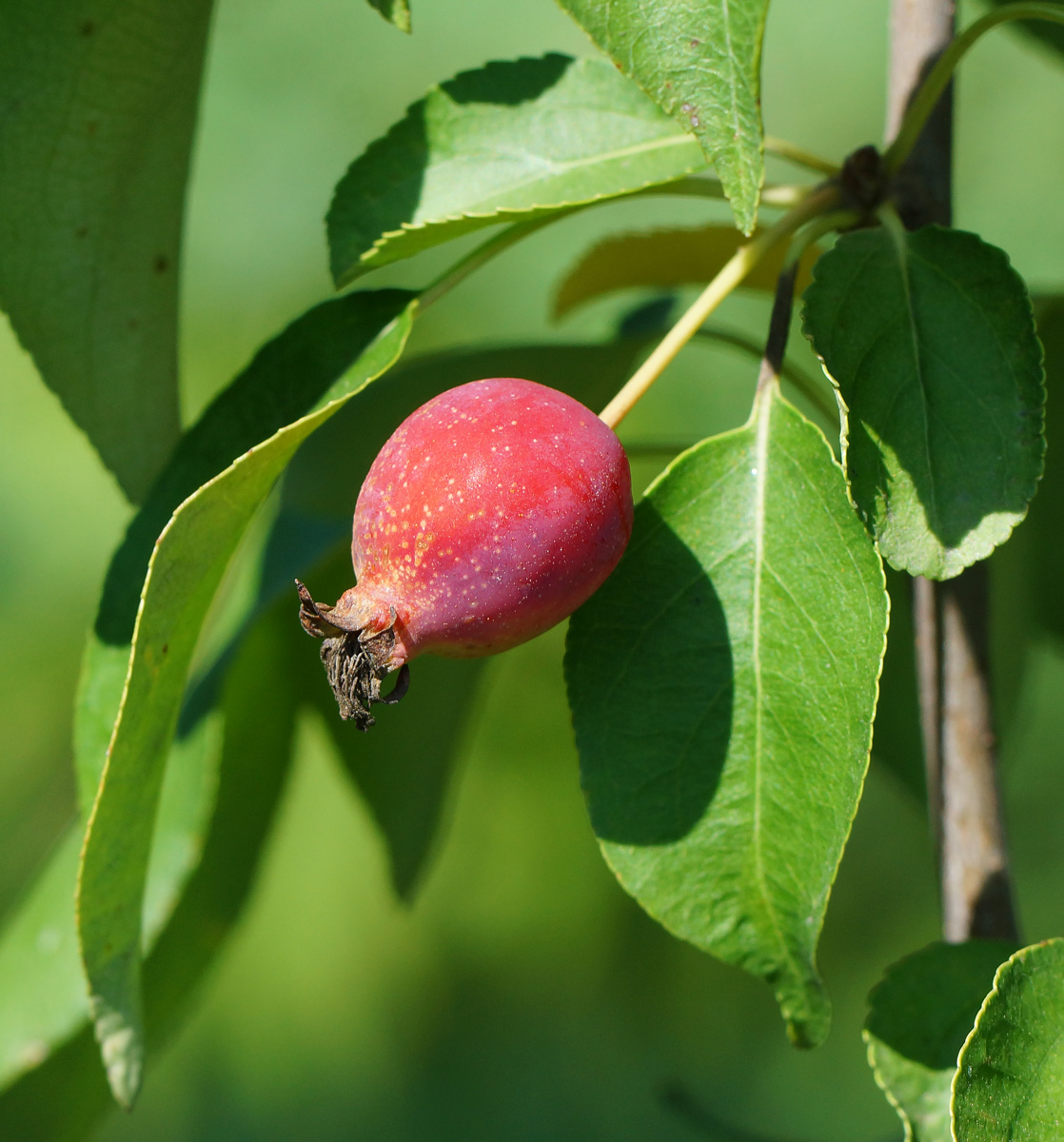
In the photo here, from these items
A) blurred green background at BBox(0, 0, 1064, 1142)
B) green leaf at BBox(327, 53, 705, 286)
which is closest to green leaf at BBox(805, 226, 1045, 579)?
green leaf at BBox(327, 53, 705, 286)

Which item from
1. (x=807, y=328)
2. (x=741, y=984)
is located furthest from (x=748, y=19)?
(x=741, y=984)

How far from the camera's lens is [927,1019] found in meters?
0.59

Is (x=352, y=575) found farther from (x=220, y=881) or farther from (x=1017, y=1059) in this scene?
(x=1017, y=1059)

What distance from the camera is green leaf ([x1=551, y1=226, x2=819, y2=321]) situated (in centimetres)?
83

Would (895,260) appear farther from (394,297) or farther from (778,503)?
(394,297)

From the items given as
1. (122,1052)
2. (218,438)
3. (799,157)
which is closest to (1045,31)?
(799,157)

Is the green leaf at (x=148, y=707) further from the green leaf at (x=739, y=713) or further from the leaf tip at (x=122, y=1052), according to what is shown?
the green leaf at (x=739, y=713)

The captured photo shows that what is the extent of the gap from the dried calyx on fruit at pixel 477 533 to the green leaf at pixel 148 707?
5 cm

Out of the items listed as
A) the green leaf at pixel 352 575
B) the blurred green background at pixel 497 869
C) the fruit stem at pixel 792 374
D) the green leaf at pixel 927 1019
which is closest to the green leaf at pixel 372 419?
the green leaf at pixel 352 575

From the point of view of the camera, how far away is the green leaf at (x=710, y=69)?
0.42 metres

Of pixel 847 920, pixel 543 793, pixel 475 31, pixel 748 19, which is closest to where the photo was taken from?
pixel 748 19

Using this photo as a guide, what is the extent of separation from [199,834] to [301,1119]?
1323 mm

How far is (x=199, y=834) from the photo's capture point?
771 millimetres

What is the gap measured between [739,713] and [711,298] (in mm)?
203
